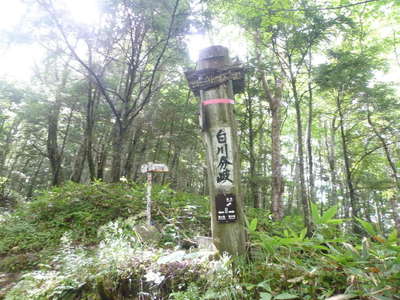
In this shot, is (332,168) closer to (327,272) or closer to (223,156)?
(223,156)

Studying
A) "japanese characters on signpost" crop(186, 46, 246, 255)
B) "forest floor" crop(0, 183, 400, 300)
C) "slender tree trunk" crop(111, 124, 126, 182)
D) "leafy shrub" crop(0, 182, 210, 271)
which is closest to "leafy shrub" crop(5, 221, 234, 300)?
"forest floor" crop(0, 183, 400, 300)

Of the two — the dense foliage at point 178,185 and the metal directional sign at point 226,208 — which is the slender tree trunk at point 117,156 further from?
the metal directional sign at point 226,208

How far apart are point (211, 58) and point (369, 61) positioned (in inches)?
306

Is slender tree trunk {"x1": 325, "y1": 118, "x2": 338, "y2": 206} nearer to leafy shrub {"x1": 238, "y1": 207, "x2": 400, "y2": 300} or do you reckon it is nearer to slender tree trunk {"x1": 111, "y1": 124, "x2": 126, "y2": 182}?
slender tree trunk {"x1": 111, "y1": 124, "x2": 126, "y2": 182}

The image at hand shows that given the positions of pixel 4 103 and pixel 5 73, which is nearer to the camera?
pixel 4 103

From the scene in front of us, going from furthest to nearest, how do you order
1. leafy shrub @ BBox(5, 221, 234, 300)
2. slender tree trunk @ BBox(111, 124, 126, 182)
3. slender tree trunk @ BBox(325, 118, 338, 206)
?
slender tree trunk @ BBox(325, 118, 338, 206) < slender tree trunk @ BBox(111, 124, 126, 182) < leafy shrub @ BBox(5, 221, 234, 300)

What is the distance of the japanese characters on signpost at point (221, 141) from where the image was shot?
250 cm

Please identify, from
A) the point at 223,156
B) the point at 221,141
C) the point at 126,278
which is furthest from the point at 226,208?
the point at 126,278

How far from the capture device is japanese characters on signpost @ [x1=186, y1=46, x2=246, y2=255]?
8.20 feet

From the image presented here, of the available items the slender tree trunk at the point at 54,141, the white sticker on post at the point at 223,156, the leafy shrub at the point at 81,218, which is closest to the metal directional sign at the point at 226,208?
the white sticker on post at the point at 223,156

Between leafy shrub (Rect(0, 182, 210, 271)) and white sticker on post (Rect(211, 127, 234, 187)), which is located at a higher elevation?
white sticker on post (Rect(211, 127, 234, 187))

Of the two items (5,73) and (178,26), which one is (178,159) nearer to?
(178,26)

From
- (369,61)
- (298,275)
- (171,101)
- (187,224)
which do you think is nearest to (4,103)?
(171,101)

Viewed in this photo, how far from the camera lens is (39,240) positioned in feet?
14.0
